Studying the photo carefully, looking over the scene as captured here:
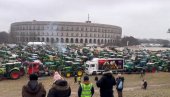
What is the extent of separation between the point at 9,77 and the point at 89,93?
24522 mm

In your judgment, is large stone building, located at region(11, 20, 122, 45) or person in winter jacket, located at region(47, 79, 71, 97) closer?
person in winter jacket, located at region(47, 79, 71, 97)

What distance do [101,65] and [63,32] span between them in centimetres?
12103

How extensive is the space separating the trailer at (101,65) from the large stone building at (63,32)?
4240 inches

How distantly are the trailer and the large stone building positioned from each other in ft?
353

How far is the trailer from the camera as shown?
39.7 m

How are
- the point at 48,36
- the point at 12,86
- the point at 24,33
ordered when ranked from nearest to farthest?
the point at 12,86
the point at 48,36
the point at 24,33

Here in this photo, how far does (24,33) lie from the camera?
164 meters

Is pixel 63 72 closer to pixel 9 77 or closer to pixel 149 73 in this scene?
pixel 9 77

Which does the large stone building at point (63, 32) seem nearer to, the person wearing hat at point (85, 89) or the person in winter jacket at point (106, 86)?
the person in winter jacket at point (106, 86)

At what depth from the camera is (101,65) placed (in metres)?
40.1

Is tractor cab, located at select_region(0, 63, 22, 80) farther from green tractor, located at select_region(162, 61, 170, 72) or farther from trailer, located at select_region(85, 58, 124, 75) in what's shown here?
green tractor, located at select_region(162, 61, 170, 72)

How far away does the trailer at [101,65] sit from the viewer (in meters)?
39.7

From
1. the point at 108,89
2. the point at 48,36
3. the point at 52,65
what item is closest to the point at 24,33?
the point at 48,36

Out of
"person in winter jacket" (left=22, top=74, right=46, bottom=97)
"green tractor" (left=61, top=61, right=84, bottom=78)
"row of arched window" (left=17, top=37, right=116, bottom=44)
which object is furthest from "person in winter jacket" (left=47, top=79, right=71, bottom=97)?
"row of arched window" (left=17, top=37, right=116, bottom=44)
